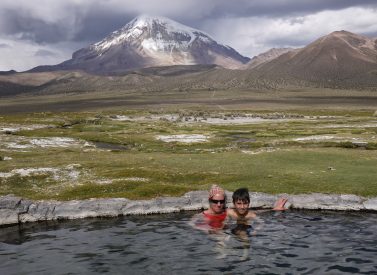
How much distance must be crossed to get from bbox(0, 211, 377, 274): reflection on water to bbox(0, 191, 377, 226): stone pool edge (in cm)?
134

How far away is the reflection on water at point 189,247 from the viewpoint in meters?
20.2

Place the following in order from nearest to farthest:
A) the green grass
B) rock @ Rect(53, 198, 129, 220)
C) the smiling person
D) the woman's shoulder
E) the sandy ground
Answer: the smiling person < the woman's shoulder < rock @ Rect(53, 198, 129, 220) < the green grass < the sandy ground

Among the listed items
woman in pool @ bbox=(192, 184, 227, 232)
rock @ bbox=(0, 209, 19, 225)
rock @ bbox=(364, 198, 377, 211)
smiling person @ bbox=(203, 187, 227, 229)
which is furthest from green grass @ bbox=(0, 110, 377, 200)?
smiling person @ bbox=(203, 187, 227, 229)

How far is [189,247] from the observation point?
75.6 ft

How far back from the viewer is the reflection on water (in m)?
20.2

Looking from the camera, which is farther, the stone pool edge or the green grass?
the green grass

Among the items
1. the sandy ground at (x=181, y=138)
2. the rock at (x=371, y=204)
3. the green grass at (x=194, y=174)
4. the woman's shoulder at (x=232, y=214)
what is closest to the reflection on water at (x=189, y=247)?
the woman's shoulder at (x=232, y=214)

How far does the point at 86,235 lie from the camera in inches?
1051

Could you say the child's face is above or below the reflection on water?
above

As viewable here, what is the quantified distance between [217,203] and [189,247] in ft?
8.86

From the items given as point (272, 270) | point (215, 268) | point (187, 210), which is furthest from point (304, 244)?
point (187, 210)

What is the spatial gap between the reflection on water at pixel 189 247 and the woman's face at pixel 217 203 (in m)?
1.23

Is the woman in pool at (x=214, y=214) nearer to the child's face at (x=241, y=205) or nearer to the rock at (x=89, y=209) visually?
the child's face at (x=241, y=205)

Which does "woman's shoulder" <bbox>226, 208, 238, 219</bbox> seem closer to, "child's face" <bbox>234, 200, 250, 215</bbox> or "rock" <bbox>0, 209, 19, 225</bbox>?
"child's face" <bbox>234, 200, 250, 215</bbox>
